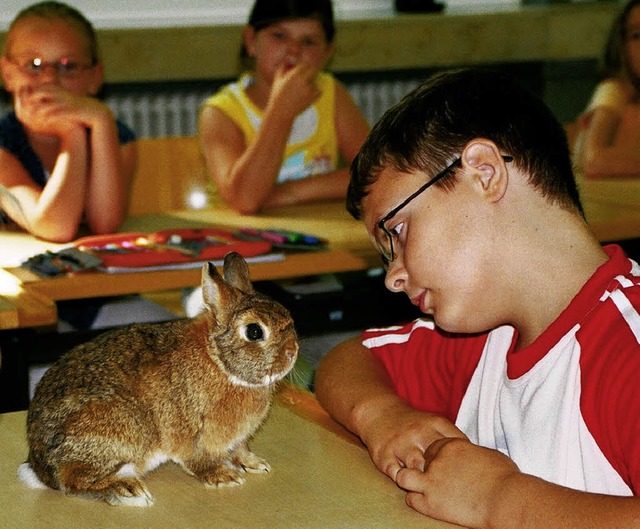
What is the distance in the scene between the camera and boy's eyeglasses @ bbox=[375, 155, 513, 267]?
1312 mm

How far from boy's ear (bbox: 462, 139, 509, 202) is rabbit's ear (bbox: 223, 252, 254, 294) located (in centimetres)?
29

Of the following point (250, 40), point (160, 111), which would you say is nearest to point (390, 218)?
point (250, 40)

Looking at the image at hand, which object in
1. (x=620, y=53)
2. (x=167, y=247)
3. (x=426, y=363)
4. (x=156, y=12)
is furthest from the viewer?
(x=156, y=12)

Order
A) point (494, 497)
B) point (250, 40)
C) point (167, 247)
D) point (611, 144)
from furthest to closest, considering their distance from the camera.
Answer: point (611, 144), point (250, 40), point (167, 247), point (494, 497)

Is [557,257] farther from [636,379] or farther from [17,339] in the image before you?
[17,339]

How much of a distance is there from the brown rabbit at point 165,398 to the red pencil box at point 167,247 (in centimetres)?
111

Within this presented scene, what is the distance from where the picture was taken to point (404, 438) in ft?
4.36

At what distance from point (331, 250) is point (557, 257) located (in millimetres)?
1224

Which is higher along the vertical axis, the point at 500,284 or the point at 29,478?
the point at 500,284

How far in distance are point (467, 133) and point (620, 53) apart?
3.06 metres

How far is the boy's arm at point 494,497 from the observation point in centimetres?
108

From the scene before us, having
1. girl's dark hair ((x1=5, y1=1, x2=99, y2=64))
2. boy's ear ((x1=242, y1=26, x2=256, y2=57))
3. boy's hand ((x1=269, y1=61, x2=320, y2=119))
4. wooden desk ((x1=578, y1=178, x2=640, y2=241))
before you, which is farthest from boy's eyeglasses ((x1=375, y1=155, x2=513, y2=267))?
boy's ear ((x1=242, y1=26, x2=256, y2=57))

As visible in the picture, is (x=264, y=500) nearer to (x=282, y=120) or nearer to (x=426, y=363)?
(x=426, y=363)

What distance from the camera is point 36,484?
1.24m
